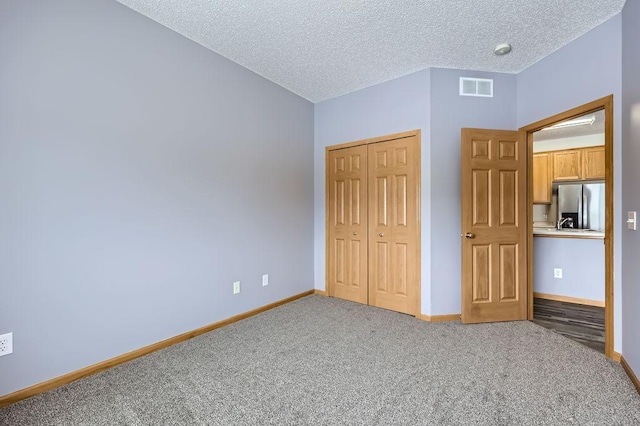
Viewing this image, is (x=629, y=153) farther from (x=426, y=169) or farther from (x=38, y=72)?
(x=38, y=72)

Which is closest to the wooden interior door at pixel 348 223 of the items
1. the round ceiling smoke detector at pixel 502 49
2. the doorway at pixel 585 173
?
the round ceiling smoke detector at pixel 502 49

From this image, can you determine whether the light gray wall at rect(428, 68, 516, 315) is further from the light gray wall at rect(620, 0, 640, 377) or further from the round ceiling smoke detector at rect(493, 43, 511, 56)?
the light gray wall at rect(620, 0, 640, 377)

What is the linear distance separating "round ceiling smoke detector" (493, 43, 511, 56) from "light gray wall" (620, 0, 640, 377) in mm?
752

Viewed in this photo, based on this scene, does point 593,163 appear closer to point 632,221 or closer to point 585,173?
point 585,173

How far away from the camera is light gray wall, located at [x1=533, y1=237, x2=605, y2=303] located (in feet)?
11.9

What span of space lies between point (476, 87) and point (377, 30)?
4.55ft

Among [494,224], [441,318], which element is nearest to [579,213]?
[494,224]

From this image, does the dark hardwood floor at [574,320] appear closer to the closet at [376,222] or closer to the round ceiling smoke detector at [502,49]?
the closet at [376,222]

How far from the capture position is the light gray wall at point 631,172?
193 cm

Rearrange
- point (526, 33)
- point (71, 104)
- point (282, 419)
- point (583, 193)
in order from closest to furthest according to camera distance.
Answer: point (282, 419)
point (71, 104)
point (526, 33)
point (583, 193)

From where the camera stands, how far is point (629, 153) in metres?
2.04

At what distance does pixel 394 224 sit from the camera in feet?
11.3

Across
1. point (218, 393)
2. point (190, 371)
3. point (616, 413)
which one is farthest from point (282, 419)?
point (616, 413)

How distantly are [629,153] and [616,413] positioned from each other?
1.69 m
